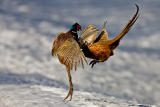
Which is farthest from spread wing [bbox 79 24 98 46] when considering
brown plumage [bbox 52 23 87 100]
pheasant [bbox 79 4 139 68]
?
brown plumage [bbox 52 23 87 100]

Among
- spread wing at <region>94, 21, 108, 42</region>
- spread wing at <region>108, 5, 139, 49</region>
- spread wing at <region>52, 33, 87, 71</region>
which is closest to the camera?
spread wing at <region>52, 33, 87, 71</region>

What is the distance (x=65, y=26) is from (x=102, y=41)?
8128mm

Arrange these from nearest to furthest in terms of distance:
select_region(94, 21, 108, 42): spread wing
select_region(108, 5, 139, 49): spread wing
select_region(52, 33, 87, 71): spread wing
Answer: select_region(52, 33, 87, 71): spread wing → select_region(108, 5, 139, 49): spread wing → select_region(94, 21, 108, 42): spread wing

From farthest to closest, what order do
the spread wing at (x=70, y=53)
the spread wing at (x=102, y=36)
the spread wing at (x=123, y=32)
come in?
1. the spread wing at (x=102, y=36)
2. the spread wing at (x=123, y=32)
3. the spread wing at (x=70, y=53)

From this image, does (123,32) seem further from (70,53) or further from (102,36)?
(70,53)

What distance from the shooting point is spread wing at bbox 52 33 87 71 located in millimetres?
3799

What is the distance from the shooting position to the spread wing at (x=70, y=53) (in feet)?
12.5

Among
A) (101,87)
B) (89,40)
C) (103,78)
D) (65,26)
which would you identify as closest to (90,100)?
(89,40)

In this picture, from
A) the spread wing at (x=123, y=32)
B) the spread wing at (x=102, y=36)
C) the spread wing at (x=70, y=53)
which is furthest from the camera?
the spread wing at (x=102, y=36)

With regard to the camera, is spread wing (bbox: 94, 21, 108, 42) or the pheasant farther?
spread wing (bbox: 94, 21, 108, 42)

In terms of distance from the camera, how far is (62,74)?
827cm

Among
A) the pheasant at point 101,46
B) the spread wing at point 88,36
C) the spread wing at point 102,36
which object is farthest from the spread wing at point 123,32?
the spread wing at point 88,36

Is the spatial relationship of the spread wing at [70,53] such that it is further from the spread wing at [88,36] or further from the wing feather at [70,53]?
the spread wing at [88,36]

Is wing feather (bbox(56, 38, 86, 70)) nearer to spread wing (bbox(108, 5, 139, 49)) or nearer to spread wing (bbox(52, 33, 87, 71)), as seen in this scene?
spread wing (bbox(52, 33, 87, 71))
